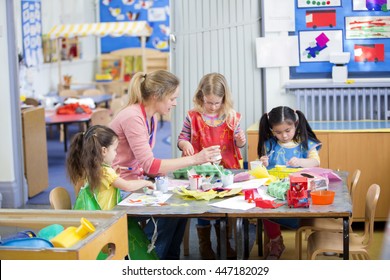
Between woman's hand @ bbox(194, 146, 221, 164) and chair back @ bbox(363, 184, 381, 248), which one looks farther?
woman's hand @ bbox(194, 146, 221, 164)

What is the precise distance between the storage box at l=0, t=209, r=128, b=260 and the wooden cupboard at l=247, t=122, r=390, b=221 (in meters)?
2.97

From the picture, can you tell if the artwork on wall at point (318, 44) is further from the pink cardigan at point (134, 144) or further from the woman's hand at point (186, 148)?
the pink cardigan at point (134, 144)

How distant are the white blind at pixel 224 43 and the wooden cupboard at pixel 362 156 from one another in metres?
0.94

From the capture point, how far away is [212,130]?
5.43 meters

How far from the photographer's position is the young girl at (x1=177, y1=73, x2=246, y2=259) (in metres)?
5.34

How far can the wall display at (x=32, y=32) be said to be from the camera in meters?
11.5

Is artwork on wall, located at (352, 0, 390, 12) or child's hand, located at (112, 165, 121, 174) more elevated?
artwork on wall, located at (352, 0, 390, 12)

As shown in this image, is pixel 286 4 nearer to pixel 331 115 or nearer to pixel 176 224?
pixel 331 115

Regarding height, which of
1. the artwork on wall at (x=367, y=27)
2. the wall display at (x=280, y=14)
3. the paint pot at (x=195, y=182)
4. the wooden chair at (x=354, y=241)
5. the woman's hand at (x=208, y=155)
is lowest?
the wooden chair at (x=354, y=241)

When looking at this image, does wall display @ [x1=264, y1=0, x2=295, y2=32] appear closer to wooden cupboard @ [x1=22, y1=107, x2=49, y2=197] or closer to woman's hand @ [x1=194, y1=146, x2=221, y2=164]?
woman's hand @ [x1=194, y1=146, x2=221, y2=164]

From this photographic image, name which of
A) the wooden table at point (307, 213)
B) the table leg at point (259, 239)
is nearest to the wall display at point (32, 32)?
the table leg at point (259, 239)

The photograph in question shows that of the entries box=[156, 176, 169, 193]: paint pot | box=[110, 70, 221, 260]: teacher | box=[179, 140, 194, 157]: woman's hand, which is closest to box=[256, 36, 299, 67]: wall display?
box=[179, 140, 194, 157]: woman's hand

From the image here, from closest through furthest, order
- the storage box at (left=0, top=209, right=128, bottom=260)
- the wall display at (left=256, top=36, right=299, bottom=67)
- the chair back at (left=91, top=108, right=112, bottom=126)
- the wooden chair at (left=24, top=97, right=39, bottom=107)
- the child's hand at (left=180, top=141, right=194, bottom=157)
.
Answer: the storage box at (left=0, top=209, right=128, bottom=260)
the child's hand at (left=180, top=141, right=194, bottom=157)
the wall display at (left=256, top=36, right=299, bottom=67)
the chair back at (left=91, top=108, right=112, bottom=126)
the wooden chair at (left=24, top=97, right=39, bottom=107)
